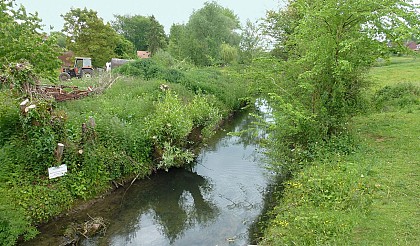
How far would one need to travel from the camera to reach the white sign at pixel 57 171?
28.5 feet

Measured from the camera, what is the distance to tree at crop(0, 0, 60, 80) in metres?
10.4

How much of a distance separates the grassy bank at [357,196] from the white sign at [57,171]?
5723 mm

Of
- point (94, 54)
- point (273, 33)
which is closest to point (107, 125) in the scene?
point (273, 33)

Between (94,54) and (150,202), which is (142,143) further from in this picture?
(94,54)

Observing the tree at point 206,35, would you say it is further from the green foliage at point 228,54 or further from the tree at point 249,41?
the tree at point 249,41

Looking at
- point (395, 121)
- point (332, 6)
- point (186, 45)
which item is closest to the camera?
point (332, 6)

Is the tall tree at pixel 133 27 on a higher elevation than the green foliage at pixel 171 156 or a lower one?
higher

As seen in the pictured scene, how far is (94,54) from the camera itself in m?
38.2

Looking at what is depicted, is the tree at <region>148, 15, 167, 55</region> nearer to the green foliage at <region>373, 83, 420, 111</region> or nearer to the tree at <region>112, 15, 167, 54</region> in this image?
the tree at <region>112, 15, 167, 54</region>

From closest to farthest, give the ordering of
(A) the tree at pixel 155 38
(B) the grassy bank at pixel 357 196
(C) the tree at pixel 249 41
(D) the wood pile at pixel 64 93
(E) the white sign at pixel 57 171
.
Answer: (B) the grassy bank at pixel 357 196
(E) the white sign at pixel 57 171
(D) the wood pile at pixel 64 93
(C) the tree at pixel 249 41
(A) the tree at pixel 155 38

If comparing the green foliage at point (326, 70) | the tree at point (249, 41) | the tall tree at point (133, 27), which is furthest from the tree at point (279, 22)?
the tall tree at point (133, 27)

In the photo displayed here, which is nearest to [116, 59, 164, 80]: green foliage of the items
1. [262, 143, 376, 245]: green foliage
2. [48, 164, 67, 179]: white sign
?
[48, 164, 67, 179]: white sign

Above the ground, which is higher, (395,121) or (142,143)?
(395,121)

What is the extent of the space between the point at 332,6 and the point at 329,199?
5295 mm
